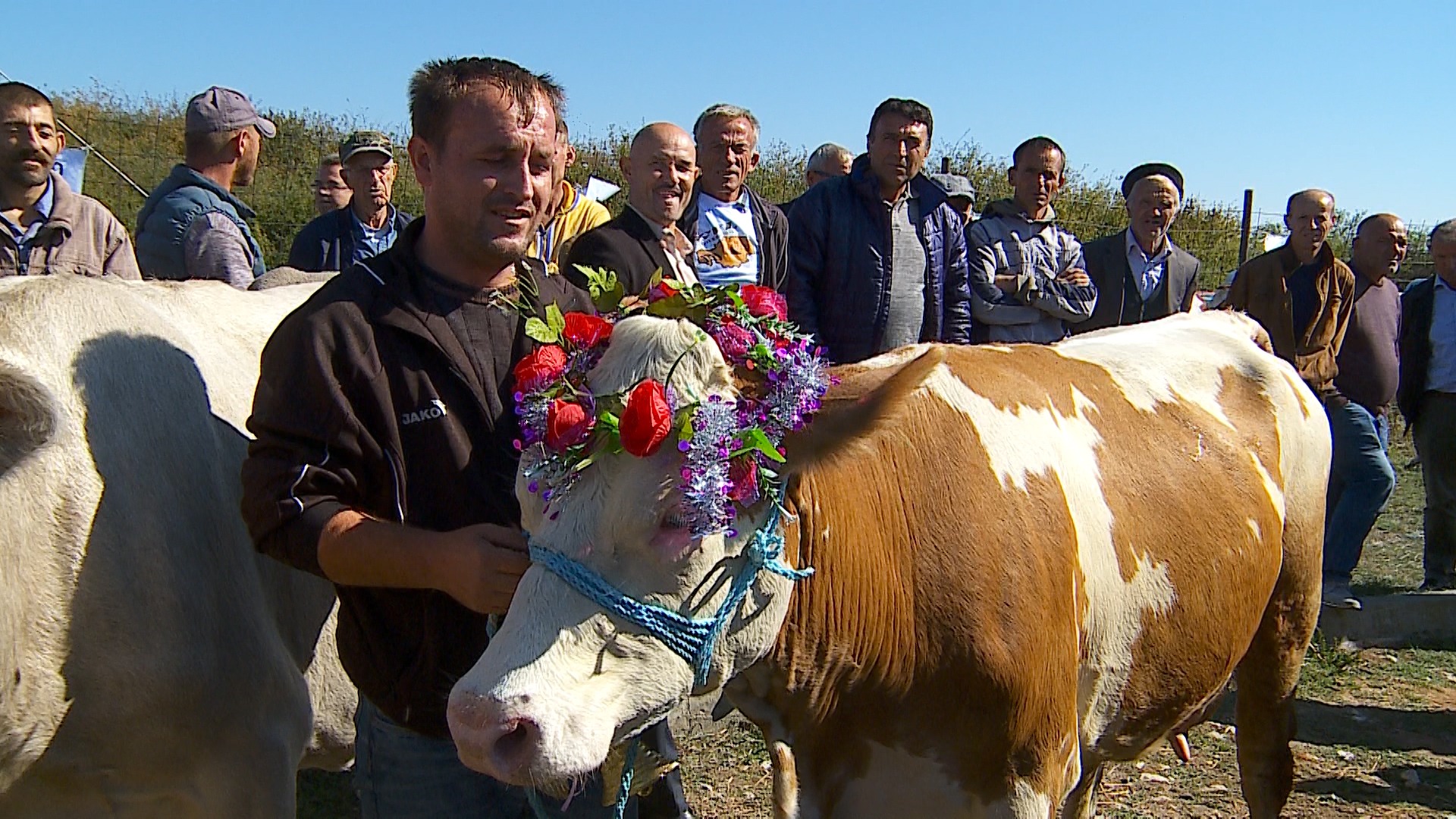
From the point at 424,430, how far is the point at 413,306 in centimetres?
23

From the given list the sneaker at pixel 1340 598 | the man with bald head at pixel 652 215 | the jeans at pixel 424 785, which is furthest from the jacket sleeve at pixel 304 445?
the sneaker at pixel 1340 598

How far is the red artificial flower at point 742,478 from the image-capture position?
192cm

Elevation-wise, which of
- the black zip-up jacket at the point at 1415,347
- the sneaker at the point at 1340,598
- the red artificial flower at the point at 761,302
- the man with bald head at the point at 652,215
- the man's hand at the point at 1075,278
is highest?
the man with bald head at the point at 652,215

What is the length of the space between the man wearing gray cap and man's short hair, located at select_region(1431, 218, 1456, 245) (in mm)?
7744

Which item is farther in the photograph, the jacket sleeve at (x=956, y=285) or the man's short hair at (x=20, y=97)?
the jacket sleeve at (x=956, y=285)

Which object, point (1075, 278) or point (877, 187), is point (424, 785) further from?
point (1075, 278)

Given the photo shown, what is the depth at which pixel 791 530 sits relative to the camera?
7.14 feet

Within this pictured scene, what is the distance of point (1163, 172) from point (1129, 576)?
12.9 ft

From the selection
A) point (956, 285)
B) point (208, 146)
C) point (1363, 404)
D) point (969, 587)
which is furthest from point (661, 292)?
point (1363, 404)

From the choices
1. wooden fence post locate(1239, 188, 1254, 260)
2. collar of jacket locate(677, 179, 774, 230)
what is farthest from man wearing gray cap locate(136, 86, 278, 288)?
wooden fence post locate(1239, 188, 1254, 260)

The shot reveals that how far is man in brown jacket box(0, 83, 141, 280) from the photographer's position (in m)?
3.74

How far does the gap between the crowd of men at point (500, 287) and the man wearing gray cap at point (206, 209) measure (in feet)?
0.04

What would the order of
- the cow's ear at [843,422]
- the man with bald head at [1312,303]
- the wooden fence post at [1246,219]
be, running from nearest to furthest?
the cow's ear at [843,422] → the man with bald head at [1312,303] → the wooden fence post at [1246,219]

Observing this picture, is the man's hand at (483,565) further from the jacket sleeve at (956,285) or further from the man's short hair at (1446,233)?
the man's short hair at (1446,233)
